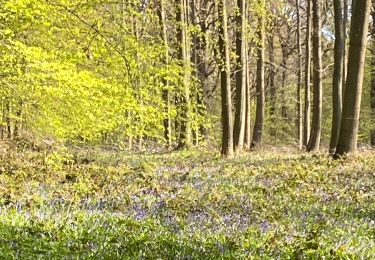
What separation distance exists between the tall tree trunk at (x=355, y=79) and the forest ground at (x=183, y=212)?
7.76 feet

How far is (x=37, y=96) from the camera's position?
933 centimetres

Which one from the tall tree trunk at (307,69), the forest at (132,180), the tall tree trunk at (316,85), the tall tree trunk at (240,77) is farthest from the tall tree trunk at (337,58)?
the tall tree trunk at (307,69)

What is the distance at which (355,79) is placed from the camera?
589 inches

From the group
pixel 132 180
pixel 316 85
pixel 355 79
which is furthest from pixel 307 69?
pixel 132 180

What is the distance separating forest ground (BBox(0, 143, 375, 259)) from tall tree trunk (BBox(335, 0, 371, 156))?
93.1 inches

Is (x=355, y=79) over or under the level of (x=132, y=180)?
over

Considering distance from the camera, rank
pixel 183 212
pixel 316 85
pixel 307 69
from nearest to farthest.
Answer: pixel 183 212 → pixel 316 85 → pixel 307 69

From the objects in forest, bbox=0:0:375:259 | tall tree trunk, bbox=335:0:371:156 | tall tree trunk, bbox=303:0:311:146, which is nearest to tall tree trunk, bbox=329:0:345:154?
tall tree trunk, bbox=335:0:371:156

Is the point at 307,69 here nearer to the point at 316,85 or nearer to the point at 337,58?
the point at 316,85

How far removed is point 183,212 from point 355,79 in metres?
9.61

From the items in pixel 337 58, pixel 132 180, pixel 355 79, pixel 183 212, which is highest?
pixel 337 58

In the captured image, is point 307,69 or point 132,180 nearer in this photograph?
point 132,180

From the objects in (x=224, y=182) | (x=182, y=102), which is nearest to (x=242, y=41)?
(x=182, y=102)

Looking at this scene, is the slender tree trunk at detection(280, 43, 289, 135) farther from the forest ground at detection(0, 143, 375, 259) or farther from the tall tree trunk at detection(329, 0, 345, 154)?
the forest ground at detection(0, 143, 375, 259)
